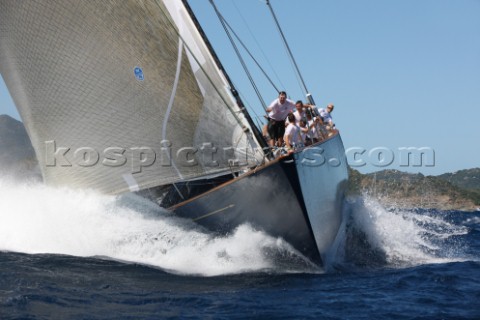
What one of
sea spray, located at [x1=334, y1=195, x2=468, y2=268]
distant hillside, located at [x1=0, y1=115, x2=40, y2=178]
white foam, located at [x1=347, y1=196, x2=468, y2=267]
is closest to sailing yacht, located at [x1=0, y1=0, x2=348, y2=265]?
sea spray, located at [x1=334, y1=195, x2=468, y2=268]

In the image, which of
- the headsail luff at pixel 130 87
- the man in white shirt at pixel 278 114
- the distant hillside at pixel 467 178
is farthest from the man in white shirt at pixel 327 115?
the distant hillside at pixel 467 178

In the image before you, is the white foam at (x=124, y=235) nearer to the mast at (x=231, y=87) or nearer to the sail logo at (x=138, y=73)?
the mast at (x=231, y=87)

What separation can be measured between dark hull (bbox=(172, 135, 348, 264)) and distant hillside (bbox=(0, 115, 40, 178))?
5764 mm

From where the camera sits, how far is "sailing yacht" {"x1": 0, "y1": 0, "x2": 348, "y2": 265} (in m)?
8.23

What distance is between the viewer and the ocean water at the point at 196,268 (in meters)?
5.95

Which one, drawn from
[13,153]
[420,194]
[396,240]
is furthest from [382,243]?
[420,194]

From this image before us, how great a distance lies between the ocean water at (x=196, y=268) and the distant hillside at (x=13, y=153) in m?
0.97

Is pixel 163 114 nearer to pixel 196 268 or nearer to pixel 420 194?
pixel 196 268

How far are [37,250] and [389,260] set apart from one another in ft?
19.3

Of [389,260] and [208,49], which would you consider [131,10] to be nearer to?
[208,49]

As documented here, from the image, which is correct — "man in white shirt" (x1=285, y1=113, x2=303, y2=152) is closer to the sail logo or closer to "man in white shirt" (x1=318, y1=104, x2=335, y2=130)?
the sail logo

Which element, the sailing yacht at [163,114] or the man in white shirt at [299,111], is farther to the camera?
the man in white shirt at [299,111]

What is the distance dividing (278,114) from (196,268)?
3419 millimetres

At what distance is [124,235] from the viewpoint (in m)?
9.71
